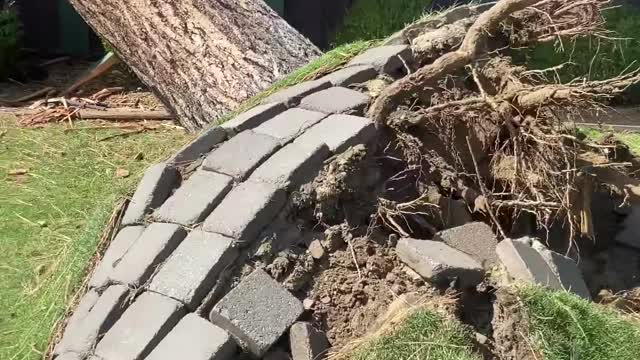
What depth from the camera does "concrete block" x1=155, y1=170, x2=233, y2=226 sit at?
2822 mm

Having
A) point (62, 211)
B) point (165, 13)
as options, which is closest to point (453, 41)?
point (165, 13)

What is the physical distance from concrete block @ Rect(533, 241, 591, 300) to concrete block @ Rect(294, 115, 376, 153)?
0.73 m

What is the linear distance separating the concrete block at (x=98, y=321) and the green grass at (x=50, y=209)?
15.2 inches

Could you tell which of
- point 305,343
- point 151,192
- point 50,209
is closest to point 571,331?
point 305,343

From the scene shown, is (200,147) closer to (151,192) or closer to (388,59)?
(151,192)

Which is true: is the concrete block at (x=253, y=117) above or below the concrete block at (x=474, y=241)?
above

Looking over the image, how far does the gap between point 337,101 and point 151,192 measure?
772mm

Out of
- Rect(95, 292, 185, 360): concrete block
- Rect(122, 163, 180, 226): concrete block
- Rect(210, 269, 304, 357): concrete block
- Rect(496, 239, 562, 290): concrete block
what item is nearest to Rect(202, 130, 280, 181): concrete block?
Rect(122, 163, 180, 226): concrete block

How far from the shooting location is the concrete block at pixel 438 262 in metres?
2.70

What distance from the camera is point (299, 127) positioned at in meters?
3.07

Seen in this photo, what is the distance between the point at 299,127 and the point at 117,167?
2544 millimetres

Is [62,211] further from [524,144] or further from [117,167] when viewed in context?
[524,144]

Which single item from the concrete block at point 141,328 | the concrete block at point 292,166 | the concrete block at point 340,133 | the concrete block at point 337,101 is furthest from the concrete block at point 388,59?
the concrete block at point 141,328

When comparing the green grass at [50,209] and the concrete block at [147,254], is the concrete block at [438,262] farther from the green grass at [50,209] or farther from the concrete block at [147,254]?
the green grass at [50,209]
